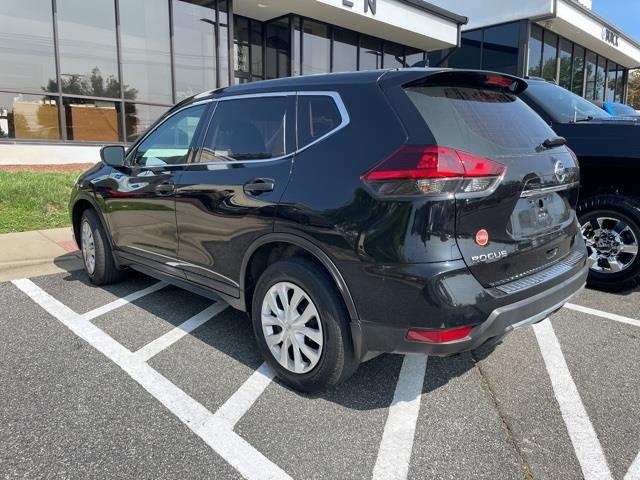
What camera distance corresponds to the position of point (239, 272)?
10.8 feet

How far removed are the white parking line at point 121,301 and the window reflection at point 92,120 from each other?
8.97 m

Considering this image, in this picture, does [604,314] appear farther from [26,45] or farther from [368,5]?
[368,5]

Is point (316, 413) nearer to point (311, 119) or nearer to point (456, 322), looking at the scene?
point (456, 322)

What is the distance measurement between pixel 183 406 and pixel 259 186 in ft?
4.41

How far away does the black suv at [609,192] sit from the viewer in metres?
4.52

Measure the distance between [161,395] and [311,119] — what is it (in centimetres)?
185

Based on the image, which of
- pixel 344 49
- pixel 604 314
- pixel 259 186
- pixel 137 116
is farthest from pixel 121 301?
pixel 344 49

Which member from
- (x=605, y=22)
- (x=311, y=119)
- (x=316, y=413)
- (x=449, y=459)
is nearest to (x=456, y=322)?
(x=449, y=459)

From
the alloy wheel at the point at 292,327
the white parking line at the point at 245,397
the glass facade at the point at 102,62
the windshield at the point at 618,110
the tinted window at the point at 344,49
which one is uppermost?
the tinted window at the point at 344,49

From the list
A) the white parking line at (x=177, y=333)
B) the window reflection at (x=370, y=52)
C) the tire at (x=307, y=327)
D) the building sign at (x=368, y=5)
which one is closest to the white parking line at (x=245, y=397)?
the tire at (x=307, y=327)

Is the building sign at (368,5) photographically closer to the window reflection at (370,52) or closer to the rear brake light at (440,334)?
the window reflection at (370,52)

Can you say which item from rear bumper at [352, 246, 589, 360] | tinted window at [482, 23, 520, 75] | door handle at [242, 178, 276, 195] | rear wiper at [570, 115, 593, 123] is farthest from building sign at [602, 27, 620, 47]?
door handle at [242, 178, 276, 195]

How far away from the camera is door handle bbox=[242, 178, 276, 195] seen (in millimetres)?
3006

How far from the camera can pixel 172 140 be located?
160 inches
